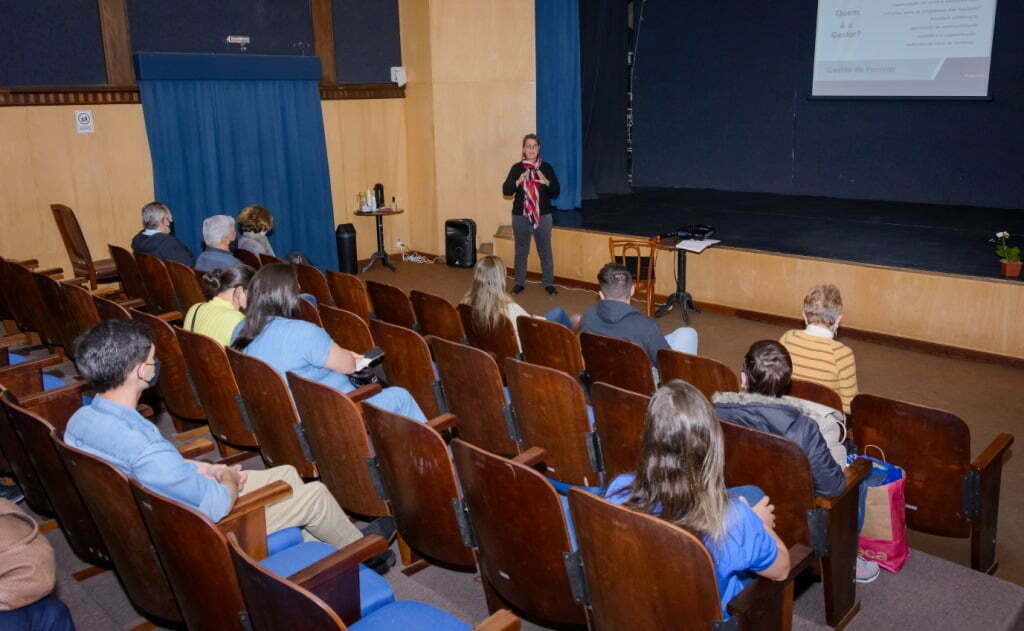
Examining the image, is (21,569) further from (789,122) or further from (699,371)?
(789,122)

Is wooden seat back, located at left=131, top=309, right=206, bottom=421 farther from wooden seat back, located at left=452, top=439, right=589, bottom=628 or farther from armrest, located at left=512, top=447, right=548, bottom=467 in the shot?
wooden seat back, located at left=452, top=439, right=589, bottom=628

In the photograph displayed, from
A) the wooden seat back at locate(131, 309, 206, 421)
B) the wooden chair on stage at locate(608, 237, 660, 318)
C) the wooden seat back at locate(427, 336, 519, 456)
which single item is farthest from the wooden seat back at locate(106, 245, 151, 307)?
the wooden chair on stage at locate(608, 237, 660, 318)

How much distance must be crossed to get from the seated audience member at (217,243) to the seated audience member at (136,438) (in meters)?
2.93

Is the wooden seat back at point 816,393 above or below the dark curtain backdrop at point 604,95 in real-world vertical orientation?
below

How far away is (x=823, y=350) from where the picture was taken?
349cm

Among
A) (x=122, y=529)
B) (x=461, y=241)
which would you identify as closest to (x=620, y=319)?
(x=122, y=529)

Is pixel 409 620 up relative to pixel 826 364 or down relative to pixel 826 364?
down

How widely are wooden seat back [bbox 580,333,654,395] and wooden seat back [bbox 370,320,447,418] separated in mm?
673

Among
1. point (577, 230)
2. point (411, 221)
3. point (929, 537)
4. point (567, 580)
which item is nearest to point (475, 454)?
point (567, 580)

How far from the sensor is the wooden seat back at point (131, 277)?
552 centimetres

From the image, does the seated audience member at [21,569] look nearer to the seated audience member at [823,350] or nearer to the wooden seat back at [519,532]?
the wooden seat back at [519,532]

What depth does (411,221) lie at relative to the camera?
31.7ft

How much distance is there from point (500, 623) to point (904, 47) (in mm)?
9068

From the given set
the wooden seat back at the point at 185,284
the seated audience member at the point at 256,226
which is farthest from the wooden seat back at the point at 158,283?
the seated audience member at the point at 256,226
